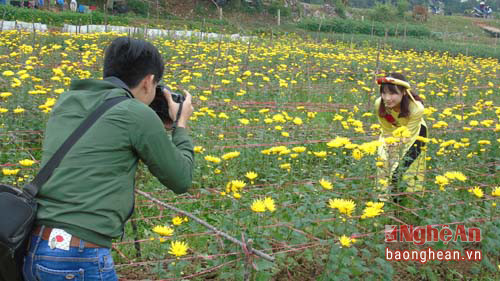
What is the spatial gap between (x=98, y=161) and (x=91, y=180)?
7 centimetres

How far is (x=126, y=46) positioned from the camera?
5.97 feet

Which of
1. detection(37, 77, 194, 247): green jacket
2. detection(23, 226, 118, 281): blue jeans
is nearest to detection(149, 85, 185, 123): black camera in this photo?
detection(37, 77, 194, 247): green jacket

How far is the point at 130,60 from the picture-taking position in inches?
71.8

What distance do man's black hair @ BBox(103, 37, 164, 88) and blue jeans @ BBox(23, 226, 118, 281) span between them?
0.61 meters

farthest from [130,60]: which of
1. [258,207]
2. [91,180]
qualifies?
[258,207]

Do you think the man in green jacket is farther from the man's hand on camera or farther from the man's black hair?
the man's hand on camera

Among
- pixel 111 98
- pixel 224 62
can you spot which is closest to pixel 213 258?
pixel 111 98

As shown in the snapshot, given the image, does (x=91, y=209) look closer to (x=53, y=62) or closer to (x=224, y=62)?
(x=53, y=62)

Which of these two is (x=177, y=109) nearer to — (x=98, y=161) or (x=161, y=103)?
(x=161, y=103)

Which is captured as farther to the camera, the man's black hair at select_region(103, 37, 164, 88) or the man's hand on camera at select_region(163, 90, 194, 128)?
the man's hand on camera at select_region(163, 90, 194, 128)

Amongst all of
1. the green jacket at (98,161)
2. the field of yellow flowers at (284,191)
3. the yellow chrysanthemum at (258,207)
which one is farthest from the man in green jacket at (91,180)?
the yellow chrysanthemum at (258,207)

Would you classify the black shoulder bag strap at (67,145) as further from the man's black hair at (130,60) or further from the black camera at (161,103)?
the black camera at (161,103)

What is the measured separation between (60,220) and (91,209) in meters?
0.10

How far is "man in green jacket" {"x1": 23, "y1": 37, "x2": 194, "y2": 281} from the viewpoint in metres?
1.64
